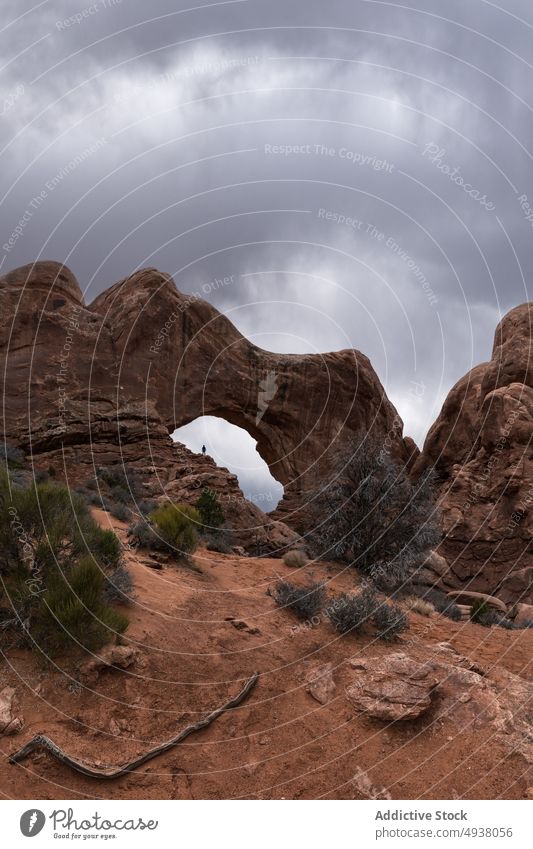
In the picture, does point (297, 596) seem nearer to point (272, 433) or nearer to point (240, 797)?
point (240, 797)

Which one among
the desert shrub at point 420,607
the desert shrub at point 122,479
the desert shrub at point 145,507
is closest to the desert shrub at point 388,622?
the desert shrub at point 420,607

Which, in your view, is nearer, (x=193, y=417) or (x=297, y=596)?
(x=297, y=596)

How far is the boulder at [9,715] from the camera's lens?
5.50 meters

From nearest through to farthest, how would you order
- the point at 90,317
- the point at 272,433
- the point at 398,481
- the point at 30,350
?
1. the point at 398,481
2. the point at 30,350
3. the point at 90,317
4. the point at 272,433

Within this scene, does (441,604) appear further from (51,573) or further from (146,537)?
(51,573)

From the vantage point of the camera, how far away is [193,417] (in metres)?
29.9

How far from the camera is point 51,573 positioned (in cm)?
712

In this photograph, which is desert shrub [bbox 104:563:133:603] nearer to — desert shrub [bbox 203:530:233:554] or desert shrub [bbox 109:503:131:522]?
desert shrub [bbox 109:503:131:522]

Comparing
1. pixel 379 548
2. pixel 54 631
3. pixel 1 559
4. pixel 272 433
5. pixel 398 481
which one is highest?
pixel 272 433

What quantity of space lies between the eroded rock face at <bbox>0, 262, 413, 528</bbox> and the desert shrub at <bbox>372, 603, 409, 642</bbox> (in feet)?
46.0

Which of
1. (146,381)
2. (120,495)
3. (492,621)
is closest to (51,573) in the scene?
(492,621)

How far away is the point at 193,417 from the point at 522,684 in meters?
23.8

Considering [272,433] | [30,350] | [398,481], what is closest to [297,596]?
[398,481]

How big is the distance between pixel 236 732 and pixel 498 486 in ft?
70.8
